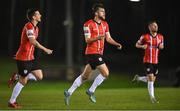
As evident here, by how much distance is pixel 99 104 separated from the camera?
1684 centimetres

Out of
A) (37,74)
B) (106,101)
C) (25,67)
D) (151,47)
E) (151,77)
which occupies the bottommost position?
(106,101)

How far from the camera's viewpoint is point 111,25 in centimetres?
4378

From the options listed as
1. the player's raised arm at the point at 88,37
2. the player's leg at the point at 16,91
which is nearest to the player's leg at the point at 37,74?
the player's leg at the point at 16,91

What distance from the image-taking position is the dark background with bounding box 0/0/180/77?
3847 centimetres

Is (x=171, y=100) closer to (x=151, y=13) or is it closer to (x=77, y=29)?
(x=151, y=13)

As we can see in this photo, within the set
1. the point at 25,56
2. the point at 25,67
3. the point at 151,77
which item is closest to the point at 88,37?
the point at 25,56

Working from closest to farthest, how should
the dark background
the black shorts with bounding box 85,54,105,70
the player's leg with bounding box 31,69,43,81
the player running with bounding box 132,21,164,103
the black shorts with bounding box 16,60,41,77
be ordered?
the black shorts with bounding box 16,60,41,77 → the player's leg with bounding box 31,69,43,81 → the black shorts with bounding box 85,54,105,70 → the player running with bounding box 132,21,164,103 → the dark background

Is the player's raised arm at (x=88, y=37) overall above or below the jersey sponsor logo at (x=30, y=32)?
below

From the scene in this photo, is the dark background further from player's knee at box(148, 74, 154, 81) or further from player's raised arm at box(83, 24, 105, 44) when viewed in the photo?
player's raised arm at box(83, 24, 105, 44)

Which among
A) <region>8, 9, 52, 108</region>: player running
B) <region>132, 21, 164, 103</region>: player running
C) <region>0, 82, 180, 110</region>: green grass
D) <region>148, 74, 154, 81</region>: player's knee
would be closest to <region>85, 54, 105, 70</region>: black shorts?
<region>0, 82, 180, 110</region>: green grass

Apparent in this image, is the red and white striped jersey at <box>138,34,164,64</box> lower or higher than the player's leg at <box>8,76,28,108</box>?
higher

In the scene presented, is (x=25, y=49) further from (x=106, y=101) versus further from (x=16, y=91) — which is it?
(x=106, y=101)

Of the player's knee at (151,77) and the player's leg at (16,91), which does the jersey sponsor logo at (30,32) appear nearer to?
the player's leg at (16,91)

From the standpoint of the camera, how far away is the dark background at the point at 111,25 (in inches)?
1515
